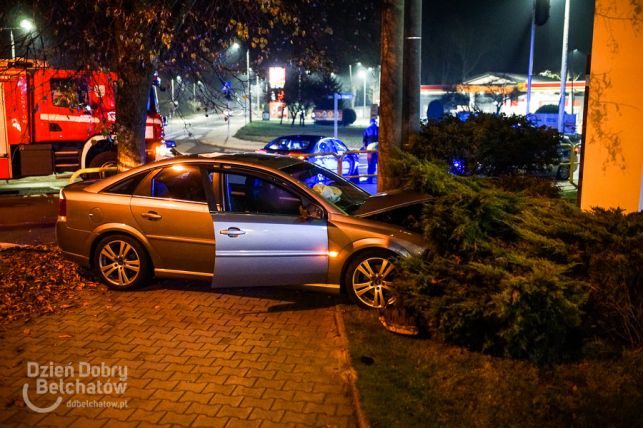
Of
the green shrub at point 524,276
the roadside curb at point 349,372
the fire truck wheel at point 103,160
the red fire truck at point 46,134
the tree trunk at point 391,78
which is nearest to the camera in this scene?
the roadside curb at point 349,372

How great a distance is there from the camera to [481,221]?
5.33 m

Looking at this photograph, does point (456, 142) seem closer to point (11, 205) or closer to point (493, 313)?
point (493, 313)

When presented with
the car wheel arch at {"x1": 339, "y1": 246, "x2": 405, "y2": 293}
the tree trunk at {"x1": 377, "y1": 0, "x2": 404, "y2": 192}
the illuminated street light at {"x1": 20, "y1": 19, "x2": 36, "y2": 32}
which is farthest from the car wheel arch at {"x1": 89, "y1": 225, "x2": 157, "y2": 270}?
the illuminated street light at {"x1": 20, "y1": 19, "x2": 36, "y2": 32}

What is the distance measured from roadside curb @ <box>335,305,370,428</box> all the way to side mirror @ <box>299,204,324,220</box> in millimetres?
976

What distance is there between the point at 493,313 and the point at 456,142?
5.45 meters

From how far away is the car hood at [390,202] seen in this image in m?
6.50

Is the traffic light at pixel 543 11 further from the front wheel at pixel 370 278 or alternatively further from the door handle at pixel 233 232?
the door handle at pixel 233 232

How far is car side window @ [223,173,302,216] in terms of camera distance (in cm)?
669

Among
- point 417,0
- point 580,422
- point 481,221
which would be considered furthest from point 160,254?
point 417,0

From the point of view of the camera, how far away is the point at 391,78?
9.38 m

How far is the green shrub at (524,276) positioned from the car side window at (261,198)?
1670 mm

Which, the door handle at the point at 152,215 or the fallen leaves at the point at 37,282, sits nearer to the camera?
the fallen leaves at the point at 37,282

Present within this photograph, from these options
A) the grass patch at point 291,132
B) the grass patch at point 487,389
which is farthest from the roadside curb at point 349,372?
the grass patch at point 291,132

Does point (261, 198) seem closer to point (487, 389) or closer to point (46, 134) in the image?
point (487, 389)
